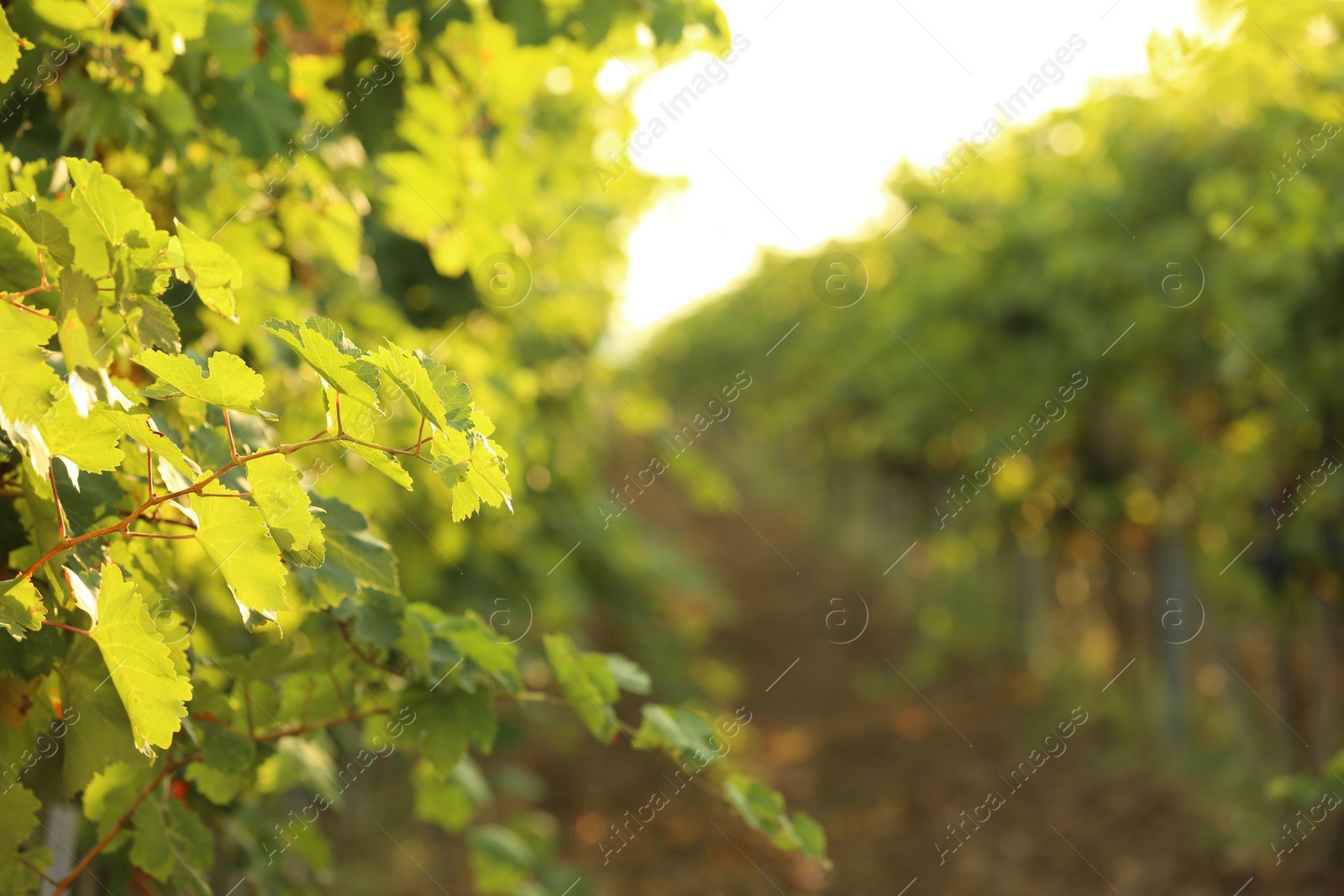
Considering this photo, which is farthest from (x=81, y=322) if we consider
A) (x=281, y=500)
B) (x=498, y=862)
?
(x=498, y=862)

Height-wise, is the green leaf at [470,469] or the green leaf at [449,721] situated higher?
the green leaf at [470,469]

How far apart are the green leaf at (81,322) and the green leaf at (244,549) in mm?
156

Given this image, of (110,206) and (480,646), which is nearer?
(110,206)

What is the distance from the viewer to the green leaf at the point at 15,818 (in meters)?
0.98

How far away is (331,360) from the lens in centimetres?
83

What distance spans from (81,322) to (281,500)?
0.23 metres

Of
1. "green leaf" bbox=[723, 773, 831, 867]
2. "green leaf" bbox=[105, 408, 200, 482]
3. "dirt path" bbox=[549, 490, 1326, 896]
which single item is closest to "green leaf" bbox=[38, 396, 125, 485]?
"green leaf" bbox=[105, 408, 200, 482]

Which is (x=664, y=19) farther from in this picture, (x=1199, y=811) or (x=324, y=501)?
(x=1199, y=811)

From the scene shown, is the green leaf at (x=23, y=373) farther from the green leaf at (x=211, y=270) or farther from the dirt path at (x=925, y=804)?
the dirt path at (x=925, y=804)

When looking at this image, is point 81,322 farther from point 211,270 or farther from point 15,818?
point 15,818

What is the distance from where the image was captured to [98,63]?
134 centimetres

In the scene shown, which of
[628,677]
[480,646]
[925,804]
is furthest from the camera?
[925,804]

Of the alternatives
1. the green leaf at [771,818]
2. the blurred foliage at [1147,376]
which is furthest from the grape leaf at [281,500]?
the blurred foliage at [1147,376]

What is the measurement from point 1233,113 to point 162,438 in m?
5.62
